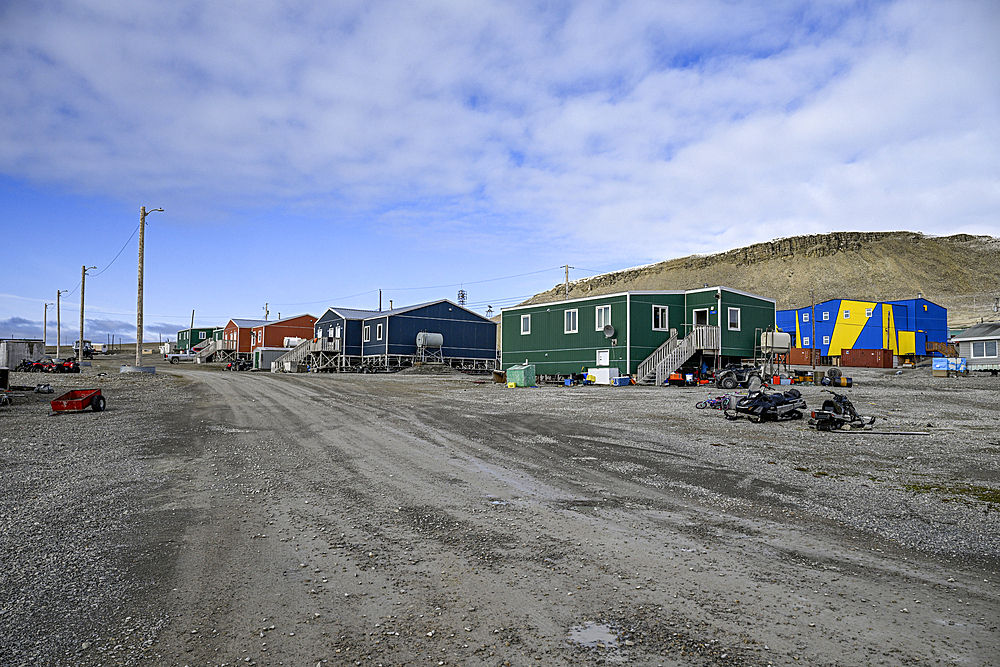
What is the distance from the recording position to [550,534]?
566 centimetres

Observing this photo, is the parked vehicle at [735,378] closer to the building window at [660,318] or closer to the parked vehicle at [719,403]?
the building window at [660,318]

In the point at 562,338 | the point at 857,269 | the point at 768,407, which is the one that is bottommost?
the point at 768,407

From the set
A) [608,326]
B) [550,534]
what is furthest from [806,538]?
[608,326]

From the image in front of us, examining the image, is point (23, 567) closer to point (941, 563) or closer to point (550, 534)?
point (550, 534)

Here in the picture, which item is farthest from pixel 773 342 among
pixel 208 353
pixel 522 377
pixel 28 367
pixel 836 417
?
pixel 208 353

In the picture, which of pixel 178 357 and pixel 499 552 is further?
pixel 178 357

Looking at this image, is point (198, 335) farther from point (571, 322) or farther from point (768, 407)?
point (768, 407)

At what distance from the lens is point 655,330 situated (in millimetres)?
31562

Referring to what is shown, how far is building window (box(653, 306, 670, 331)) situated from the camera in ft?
104

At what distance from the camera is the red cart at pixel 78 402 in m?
15.5

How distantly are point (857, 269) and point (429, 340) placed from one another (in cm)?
10879

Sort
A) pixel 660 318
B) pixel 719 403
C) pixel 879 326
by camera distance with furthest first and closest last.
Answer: pixel 879 326 < pixel 660 318 < pixel 719 403

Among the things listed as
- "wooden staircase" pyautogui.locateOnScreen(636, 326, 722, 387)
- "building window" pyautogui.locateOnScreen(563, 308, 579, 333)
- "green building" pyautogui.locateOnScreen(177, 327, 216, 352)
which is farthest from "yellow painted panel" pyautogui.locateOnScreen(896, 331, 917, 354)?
"green building" pyautogui.locateOnScreen(177, 327, 216, 352)

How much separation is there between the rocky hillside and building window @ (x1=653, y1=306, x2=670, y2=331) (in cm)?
7870
